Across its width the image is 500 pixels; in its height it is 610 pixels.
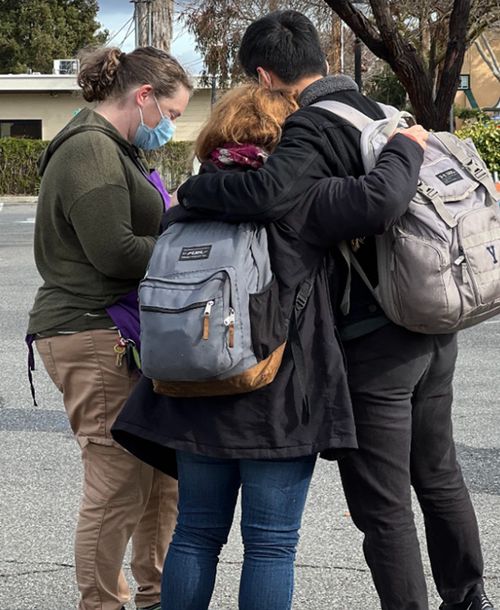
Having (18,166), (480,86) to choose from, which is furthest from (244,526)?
(480,86)

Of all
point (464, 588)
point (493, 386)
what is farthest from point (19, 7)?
point (464, 588)

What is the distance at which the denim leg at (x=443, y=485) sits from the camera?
9.89ft

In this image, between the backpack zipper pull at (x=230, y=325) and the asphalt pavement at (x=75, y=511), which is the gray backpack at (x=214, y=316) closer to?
the backpack zipper pull at (x=230, y=325)

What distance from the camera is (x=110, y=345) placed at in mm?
3227

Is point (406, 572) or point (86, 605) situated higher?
point (406, 572)

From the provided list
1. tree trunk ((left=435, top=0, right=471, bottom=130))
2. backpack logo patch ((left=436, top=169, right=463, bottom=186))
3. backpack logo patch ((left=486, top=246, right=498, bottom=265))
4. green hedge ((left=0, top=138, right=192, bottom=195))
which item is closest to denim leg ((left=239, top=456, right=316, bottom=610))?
backpack logo patch ((left=486, top=246, right=498, bottom=265))

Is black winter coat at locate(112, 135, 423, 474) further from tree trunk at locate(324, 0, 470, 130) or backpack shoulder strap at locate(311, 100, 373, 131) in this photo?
tree trunk at locate(324, 0, 470, 130)

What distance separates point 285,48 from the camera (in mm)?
2920

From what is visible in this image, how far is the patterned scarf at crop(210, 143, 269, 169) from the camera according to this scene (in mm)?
2709

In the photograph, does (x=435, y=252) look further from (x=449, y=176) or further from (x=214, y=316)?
(x=214, y=316)

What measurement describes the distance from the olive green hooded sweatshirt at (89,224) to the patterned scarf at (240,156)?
47cm

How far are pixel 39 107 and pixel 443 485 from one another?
123ft

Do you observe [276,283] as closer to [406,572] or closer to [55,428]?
[406,572]

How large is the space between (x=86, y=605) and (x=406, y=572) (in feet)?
3.46
